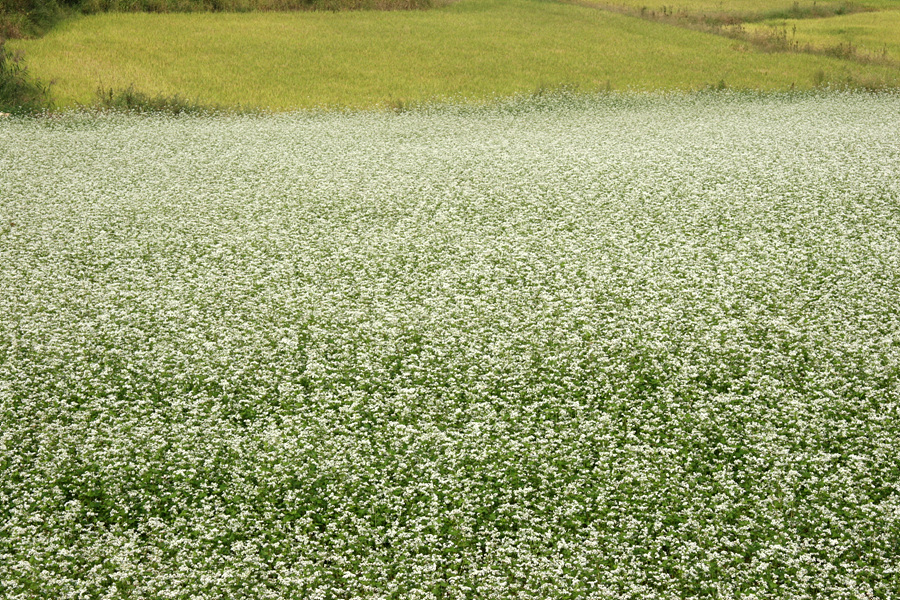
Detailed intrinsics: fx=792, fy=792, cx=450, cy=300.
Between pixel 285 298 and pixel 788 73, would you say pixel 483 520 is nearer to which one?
pixel 285 298

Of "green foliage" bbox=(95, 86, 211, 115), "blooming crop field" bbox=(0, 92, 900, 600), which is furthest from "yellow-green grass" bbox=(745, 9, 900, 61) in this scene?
"green foliage" bbox=(95, 86, 211, 115)

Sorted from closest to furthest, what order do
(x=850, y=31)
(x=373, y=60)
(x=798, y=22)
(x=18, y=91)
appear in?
(x=18, y=91) < (x=373, y=60) < (x=850, y=31) < (x=798, y=22)

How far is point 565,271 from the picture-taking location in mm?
8391

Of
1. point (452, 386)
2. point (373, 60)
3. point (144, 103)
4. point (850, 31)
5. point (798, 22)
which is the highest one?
point (798, 22)

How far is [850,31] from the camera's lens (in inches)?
1200

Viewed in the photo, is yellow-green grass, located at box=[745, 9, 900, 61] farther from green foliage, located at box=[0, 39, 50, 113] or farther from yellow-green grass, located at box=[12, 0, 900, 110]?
green foliage, located at box=[0, 39, 50, 113]

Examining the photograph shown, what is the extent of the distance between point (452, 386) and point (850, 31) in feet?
101

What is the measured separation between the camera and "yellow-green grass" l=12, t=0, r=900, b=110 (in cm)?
1938

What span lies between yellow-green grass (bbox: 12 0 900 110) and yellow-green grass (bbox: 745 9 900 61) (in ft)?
9.40

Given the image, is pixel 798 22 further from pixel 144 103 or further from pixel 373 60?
pixel 144 103

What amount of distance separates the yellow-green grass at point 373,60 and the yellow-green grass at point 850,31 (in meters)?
2.87

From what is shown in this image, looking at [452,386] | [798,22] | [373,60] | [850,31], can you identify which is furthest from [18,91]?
[798,22]

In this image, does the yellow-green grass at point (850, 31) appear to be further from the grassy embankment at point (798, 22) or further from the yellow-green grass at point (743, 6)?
the yellow-green grass at point (743, 6)

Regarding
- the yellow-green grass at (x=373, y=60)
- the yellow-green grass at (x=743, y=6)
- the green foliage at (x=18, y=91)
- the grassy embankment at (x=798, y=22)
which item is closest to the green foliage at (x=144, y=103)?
the yellow-green grass at (x=373, y=60)
